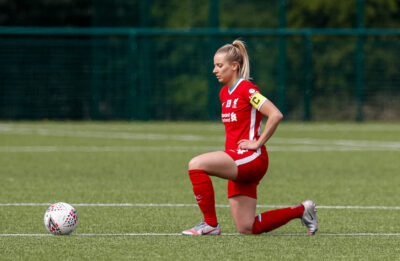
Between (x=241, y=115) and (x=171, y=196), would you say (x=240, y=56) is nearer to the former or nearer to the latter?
(x=241, y=115)

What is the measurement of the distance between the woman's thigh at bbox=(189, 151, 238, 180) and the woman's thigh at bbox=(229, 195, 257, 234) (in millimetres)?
291

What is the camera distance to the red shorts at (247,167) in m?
6.24

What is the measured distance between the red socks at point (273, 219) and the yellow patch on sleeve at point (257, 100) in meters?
0.89

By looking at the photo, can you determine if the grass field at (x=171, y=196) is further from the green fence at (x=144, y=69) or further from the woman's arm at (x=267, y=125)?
the green fence at (x=144, y=69)

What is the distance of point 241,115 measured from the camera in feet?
20.9

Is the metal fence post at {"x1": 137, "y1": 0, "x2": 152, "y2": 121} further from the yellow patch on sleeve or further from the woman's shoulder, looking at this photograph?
the yellow patch on sleeve

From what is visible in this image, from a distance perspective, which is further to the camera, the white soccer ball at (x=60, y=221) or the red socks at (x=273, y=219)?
the red socks at (x=273, y=219)

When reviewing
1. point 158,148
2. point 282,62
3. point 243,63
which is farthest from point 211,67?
point 243,63

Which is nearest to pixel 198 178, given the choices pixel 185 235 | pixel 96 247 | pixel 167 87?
pixel 185 235

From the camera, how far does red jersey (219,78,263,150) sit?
251 inches

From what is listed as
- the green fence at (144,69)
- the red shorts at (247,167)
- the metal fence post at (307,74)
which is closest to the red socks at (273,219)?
the red shorts at (247,167)

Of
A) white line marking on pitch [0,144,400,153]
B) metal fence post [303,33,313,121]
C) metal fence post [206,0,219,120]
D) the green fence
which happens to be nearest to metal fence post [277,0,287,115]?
the green fence

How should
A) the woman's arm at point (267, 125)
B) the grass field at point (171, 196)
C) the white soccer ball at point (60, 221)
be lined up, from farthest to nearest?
the white soccer ball at point (60, 221), the woman's arm at point (267, 125), the grass field at point (171, 196)

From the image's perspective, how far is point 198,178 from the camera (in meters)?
6.19
